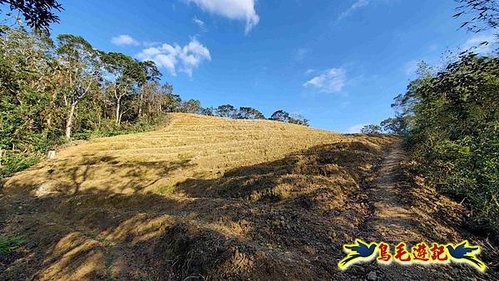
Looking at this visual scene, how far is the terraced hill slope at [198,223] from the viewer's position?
15.8 ft

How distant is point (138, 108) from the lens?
4512 centimetres

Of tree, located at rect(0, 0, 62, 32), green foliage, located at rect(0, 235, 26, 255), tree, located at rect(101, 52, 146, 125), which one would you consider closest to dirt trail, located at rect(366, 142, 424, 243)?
tree, located at rect(0, 0, 62, 32)

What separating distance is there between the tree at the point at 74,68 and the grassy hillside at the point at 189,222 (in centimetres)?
1557

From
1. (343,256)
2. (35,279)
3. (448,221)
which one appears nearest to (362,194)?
(448,221)

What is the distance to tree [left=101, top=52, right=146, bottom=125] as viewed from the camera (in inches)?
1401

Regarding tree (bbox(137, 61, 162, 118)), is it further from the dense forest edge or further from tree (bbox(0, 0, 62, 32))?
tree (bbox(0, 0, 62, 32))

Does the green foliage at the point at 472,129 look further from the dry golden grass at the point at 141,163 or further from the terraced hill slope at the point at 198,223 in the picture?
the dry golden grass at the point at 141,163

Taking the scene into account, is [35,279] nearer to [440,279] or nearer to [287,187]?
[287,187]

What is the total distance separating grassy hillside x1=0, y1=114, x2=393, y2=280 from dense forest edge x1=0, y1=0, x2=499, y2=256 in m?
2.28

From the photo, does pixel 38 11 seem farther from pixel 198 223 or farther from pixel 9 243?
pixel 9 243

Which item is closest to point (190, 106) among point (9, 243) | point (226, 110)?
point (226, 110)

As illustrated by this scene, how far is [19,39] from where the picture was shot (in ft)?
72.2

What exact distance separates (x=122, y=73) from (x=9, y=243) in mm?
35205

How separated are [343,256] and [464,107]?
3357mm
